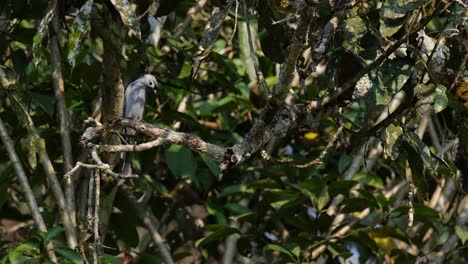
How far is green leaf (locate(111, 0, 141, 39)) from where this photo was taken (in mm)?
2455

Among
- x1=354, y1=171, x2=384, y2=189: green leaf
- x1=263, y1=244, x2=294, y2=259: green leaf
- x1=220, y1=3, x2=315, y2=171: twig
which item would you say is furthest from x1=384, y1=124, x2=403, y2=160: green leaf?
x1=354, y1=171, x2=384, y2=189: green leaf

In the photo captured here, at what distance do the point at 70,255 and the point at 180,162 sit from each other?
90 cm

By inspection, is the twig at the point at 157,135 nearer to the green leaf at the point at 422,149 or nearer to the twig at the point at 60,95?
the green leaf at the point at 422,149

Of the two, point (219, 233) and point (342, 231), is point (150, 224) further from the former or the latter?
point (342, 231)

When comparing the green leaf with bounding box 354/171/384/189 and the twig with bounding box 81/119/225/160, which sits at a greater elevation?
the twig with bounding box 81/119/225/160

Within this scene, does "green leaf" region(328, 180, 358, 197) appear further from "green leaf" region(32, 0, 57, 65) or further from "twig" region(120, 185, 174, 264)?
"green leaf" region(32, 0, 57, 65)

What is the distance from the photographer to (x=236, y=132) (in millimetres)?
4246

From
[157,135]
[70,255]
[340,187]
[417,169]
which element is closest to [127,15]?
[157,135]

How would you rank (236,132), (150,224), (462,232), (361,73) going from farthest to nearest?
(236,132) → (150,224) → (462,232) → (361,73)

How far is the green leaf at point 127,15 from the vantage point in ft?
8.05

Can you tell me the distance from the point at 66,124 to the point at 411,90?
1.24 metres

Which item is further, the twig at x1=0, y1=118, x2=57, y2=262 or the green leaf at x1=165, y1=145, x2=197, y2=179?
the green leaf at x1=165, y1=145, x2=197, y2=179

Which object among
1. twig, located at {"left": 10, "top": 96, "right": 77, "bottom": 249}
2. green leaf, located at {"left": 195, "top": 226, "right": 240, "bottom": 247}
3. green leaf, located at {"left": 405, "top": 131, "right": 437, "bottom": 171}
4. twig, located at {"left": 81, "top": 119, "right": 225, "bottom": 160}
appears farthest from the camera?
green leaf, located at {"left": 195, "top": 226, "right": 240, "bottom": 247}

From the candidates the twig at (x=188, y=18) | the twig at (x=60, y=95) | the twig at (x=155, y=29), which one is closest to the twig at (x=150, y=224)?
the twig at (x=60, y=95)
